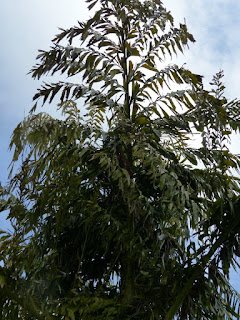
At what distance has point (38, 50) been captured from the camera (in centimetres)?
341

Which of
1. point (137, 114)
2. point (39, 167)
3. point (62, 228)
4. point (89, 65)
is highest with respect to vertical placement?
Answer: point (89, 65)

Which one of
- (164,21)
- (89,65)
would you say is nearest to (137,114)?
(89,65)

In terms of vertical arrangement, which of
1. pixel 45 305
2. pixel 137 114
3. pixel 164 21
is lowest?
pixel 45 305

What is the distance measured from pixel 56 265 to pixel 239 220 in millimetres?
1265

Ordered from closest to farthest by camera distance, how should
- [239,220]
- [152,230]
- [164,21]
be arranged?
1. [239,220]
2. [152,230]
3. [164,21]

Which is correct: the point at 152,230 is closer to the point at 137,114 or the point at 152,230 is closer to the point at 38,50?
the point at 137,114

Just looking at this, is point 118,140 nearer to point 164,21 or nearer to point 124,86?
point 124,86

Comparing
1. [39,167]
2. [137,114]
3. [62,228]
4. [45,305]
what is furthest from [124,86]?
[45,305]

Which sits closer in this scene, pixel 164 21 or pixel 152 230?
pixel 152 230

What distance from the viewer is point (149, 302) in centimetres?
306

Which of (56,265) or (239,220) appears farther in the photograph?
(56,265)

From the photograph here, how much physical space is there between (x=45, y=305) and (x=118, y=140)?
1.11 m

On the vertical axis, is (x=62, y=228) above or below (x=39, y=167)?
below

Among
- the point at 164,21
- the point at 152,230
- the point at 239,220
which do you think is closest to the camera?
the point at 239,220
